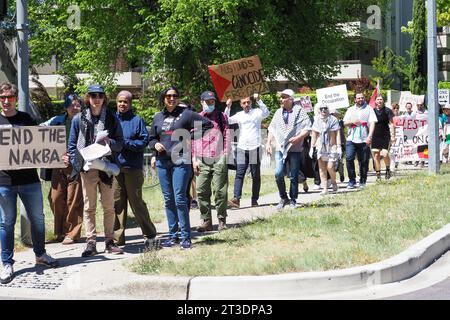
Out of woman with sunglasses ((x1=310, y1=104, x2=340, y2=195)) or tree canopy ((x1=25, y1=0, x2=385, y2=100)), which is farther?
tree canopy ((x1=25, y1=0, x2=385, y2=100))

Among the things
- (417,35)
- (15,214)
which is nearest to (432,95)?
(15,214)

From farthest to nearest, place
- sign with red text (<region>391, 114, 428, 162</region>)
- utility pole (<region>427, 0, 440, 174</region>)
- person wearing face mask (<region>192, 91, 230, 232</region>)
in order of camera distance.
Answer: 1. sign with red text (<region>391, 114, 428, 162</region>)
2. utility pole (<region>427, 0, 440, 174</region>)
3. person wearing face mask (<region>192, 91, 230, 232</region>)

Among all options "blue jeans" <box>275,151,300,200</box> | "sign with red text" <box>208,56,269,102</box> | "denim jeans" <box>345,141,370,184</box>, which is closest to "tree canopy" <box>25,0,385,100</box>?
"denim jeans" <box>345,141,370,184</box>

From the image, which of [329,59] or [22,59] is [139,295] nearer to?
[22,59]

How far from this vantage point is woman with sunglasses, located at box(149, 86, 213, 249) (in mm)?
9156

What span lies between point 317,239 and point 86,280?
2.87 meters

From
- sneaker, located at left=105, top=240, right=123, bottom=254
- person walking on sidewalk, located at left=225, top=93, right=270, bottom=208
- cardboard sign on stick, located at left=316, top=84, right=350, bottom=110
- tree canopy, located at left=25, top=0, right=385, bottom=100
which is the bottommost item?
sneaker, located at left=105, top=240, right=123, bottom=254

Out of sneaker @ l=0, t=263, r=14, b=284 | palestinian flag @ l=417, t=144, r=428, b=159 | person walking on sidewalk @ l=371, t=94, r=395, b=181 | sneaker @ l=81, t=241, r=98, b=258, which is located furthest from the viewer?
palestinian flag @ l=417, t=144, r=428, b=159

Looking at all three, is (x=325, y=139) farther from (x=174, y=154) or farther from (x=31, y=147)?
(x=31, y=147)

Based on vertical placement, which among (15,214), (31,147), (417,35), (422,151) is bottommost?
(422,151)

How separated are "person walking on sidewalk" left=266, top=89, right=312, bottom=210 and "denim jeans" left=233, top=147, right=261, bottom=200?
111cm

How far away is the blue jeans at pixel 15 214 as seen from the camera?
8.05 metres

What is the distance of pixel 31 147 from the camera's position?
8281mm

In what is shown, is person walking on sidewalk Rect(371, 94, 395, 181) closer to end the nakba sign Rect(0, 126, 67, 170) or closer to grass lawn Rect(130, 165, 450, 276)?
grass lawn Rect(130, 165, 450, 276)
